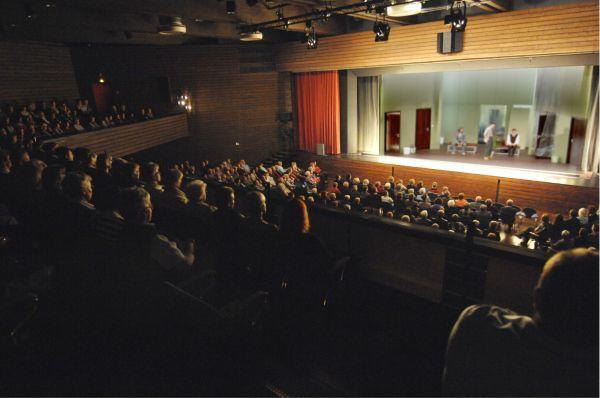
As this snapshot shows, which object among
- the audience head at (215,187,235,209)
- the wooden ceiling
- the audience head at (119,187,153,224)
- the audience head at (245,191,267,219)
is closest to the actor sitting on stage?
the wooden ceiling

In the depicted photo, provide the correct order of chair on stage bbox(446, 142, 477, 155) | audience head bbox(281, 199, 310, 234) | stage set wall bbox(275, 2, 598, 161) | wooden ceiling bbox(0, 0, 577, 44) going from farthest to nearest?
1. chair on stage bbox(446, 142, 477, 155)
2. stage set wall bbox(275, 2, 598, 161)
3. wooden ceiling bbox(0, 0, 577, 44)
4. audience head bbox(281, 199, 310, 234)

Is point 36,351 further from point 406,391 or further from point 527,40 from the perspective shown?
point 527,40

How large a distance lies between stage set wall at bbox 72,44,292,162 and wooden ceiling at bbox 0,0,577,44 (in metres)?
1.36

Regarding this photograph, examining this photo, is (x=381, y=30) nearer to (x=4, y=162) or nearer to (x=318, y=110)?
(x=318, y=110)

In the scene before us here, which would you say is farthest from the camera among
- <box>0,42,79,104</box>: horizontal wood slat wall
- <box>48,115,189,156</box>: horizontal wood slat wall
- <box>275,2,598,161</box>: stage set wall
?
<box>0,42,79,104</box>: horizontal wood slat wall

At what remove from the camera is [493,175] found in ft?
31.9

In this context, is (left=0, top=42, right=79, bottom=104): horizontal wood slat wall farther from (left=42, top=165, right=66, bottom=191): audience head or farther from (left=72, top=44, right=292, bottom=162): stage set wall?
(left=42, top=165, right=66, bottom=191): audience head

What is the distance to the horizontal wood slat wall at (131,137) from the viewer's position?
9.16 m

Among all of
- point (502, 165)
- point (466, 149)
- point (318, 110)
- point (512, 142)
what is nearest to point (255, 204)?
point (502, 165)

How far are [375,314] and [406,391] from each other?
27.9 inches

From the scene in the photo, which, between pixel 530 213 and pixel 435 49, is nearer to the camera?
pixel 530 213

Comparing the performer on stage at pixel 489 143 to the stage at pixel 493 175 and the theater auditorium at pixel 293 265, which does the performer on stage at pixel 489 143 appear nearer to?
the stage at pixel 493 175

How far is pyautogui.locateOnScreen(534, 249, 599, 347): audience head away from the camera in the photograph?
1.00m

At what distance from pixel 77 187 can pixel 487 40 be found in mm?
9695
